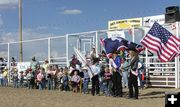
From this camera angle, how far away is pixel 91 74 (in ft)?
60.3

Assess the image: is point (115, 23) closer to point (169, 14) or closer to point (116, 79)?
point (169, 14)

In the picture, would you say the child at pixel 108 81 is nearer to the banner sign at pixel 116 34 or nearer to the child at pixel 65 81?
the child at pixel 65 81

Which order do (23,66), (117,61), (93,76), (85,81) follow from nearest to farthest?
(117,61) → (93,76) → (85,81) → (23,66)

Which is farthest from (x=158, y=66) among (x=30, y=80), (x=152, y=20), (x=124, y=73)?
(x=152, y=20)

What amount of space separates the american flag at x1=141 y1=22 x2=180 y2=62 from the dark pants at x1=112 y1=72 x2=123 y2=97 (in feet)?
5.44

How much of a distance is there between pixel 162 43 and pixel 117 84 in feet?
8.00

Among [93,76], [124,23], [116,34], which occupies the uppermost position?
[124,23]

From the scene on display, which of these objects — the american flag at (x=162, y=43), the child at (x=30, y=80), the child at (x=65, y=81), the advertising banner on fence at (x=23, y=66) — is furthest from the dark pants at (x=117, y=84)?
the advertising banner on fence at (x=23, y=66)

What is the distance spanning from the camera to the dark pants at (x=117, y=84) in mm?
17234

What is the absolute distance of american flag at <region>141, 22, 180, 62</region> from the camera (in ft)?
56.4

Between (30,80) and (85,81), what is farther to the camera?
(30,80)

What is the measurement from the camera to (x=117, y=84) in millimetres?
17281

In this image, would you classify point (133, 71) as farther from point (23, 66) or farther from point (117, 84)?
point (23, 66)

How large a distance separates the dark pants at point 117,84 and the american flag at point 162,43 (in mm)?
Answer: 1657
